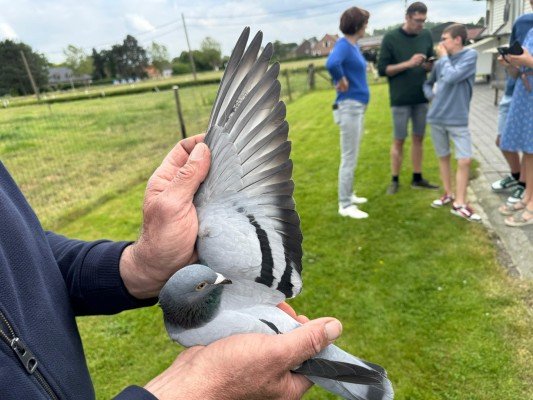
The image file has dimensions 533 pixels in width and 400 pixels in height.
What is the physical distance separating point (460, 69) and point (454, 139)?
35.7 inches

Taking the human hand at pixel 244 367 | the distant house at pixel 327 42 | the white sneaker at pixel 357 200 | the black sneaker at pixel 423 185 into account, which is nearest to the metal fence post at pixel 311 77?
the distant house at pixel 327 42

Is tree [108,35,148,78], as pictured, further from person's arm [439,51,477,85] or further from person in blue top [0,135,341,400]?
person in blue top [0,135,341,400]

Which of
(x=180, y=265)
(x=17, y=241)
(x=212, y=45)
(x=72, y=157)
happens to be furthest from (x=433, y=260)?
(x=212, y=45)

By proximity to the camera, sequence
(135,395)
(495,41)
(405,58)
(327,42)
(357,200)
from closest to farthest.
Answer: (135,395) < (405,58) < (357,200) < (327,42) < (495,41)

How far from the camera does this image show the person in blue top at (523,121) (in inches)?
185

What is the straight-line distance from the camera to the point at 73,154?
1119 cm

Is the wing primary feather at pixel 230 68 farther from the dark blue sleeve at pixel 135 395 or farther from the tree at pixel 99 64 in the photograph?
the tree at pixel 99 64

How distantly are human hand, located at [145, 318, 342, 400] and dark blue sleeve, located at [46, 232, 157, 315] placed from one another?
48 centimetres

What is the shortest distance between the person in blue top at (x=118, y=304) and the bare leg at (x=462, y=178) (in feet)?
14.4

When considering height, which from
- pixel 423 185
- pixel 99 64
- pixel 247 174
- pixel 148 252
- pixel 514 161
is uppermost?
pixel 99 64

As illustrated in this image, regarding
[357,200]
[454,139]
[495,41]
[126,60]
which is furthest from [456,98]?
[126,60]

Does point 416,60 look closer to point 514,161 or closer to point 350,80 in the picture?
point 350,80

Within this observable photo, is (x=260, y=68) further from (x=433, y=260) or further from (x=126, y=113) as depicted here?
(x=126, y=113)

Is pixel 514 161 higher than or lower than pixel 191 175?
lower
